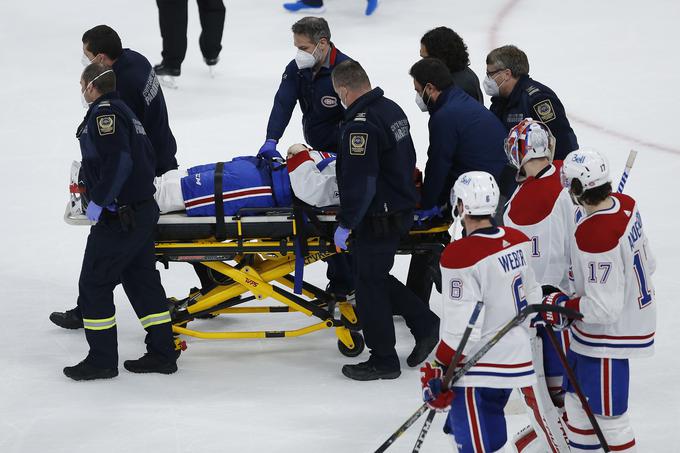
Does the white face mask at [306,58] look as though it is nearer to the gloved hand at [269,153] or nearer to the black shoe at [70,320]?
the gloved hand at [269,153]

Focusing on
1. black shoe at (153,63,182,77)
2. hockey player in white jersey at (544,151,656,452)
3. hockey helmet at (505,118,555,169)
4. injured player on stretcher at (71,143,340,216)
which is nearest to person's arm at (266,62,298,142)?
injured player on stretcher at (71,143,340,216)

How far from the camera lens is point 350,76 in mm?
4859

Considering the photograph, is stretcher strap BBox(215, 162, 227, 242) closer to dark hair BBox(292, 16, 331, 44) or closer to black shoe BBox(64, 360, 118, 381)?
black shoe BBox(64, 360, 118, 381)

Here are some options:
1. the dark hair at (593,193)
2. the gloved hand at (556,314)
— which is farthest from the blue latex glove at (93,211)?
the dark hair at (593,193)

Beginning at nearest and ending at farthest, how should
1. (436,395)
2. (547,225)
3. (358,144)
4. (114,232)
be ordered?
(436,395), (547,225), (358,144), (114,232)

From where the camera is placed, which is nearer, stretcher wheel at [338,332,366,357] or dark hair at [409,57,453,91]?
dark hair at [409,57,453,91]

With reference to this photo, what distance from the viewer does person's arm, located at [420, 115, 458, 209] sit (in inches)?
198

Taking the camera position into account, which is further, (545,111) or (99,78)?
(545,111)

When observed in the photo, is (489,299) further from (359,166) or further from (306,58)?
(306,58)

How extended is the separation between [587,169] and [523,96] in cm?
156

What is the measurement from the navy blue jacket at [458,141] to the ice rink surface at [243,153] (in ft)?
3.06

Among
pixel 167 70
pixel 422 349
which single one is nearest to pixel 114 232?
pixel 422 349

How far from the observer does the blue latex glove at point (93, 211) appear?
16.0ft

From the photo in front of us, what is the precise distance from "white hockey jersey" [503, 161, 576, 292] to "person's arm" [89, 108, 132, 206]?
168cm
